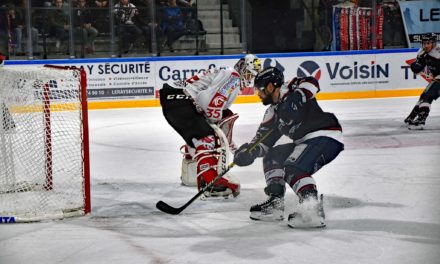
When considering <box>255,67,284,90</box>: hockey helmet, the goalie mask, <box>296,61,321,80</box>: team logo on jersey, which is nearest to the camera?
<box>255,67,284,90</box>: hockey helmet

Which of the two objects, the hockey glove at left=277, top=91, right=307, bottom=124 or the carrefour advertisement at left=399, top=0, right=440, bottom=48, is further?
the carrefour advertisement at left=399, top=0, right=440, bottom=48

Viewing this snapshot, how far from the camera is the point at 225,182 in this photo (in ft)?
17.2

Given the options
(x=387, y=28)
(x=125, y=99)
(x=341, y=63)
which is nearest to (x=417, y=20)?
(x=387, y=28)

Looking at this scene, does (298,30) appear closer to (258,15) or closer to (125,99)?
(258,15)

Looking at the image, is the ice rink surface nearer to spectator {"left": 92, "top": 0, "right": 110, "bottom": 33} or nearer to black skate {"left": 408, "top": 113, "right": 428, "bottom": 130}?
black skate {"left": 408, "top": 113, "right": 428, "bottom": 130}

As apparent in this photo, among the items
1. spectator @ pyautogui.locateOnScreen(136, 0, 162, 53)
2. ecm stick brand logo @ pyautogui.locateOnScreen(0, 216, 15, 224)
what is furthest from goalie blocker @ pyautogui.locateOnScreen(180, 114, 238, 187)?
spectator @ pyautogui.locateOnScreen(136, 0, 162, 53)

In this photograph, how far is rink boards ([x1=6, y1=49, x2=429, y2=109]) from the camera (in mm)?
11359

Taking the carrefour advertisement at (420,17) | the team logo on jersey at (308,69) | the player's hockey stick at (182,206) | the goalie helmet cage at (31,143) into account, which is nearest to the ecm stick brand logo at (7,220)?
the goalie helmet cage at (31,143)

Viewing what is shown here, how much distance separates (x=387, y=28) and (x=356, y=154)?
6.16m

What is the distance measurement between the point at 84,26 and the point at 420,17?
225 inches

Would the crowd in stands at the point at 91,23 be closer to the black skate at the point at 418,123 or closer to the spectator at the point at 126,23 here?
the spectator at the point at 126,23

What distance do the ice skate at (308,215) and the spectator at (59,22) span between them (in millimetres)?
7793

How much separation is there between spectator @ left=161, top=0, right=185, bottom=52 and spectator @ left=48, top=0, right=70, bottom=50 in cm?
151

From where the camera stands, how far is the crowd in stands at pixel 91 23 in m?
11.2
